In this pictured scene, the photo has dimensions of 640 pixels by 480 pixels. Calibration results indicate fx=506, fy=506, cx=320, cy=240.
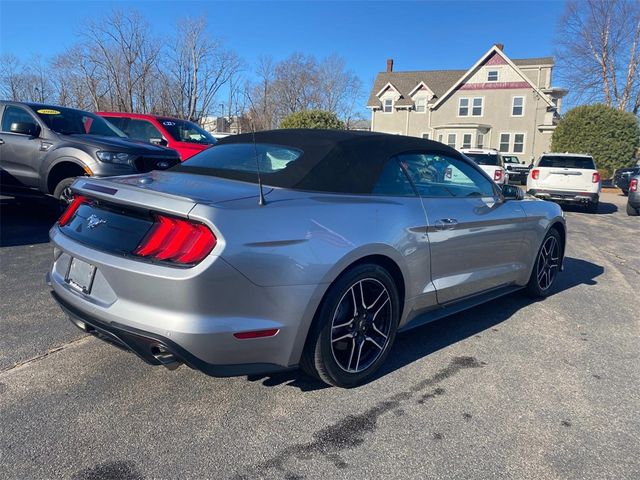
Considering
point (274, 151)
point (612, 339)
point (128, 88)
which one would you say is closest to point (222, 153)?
point (274, 151)

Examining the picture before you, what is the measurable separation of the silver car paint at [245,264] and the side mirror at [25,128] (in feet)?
15.3

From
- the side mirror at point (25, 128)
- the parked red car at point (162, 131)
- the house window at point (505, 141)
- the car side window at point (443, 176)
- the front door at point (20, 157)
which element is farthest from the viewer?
the house window at point (505, 141)

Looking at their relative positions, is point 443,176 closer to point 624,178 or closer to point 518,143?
point 624,178

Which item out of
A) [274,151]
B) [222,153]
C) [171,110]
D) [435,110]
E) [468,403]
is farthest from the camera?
[435,110]

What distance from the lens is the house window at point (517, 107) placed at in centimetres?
3638

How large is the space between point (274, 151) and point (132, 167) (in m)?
3.99

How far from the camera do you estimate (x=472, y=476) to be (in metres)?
2.34

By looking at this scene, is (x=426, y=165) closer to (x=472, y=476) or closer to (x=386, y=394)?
(x=386, y=394)

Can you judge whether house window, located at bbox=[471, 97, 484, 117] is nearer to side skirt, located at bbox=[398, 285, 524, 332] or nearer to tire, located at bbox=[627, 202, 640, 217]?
tire, located at bbox=[627, 202, 640, 217]

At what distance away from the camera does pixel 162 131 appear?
1011 cm

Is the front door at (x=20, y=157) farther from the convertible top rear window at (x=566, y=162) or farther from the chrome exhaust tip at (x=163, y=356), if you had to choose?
the convertible top rear window at (x=566, y=162)

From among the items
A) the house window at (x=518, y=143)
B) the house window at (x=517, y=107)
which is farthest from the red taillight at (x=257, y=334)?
the house window at (x=517, y=107)

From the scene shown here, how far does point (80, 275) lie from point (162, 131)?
790 centimetres

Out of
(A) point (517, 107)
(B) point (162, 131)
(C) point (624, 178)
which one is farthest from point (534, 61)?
(B) point (162, 131)
